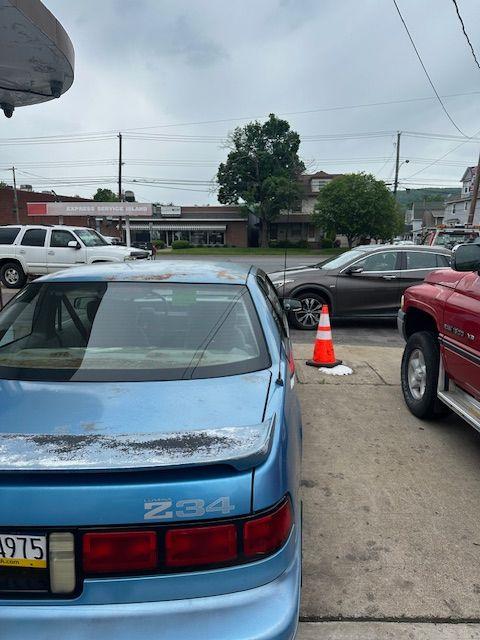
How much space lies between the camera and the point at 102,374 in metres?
2.15

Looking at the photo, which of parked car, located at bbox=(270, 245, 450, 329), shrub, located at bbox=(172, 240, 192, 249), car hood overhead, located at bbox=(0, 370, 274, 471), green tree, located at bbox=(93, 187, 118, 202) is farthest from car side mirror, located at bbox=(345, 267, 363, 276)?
green tree, located at bbox=(93, 187, 118, 202)

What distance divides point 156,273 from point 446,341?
2.44 meters

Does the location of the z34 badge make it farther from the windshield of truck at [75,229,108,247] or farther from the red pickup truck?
the windshield of truck at [75,229,108,247]

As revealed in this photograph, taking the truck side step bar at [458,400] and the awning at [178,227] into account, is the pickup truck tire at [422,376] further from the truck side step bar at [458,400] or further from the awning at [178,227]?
the awning at [178,227]

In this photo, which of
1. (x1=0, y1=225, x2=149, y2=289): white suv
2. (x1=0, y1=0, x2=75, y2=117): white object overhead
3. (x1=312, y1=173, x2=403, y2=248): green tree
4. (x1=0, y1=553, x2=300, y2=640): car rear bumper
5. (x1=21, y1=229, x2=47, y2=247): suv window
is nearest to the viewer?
(x1=0, y1=553, x2=300, y2=640): car rear bumper

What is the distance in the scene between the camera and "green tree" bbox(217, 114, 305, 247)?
47.3 metres

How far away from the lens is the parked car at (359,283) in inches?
340

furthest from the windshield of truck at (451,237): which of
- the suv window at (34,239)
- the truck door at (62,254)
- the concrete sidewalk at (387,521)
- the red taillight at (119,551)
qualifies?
the red taillight at (119,551)

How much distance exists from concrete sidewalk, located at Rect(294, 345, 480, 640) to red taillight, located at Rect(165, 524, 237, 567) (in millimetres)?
1034

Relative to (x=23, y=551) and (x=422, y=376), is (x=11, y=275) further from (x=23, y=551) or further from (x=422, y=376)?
(x=23, y=551)

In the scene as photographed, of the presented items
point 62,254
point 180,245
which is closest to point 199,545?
point 62,254

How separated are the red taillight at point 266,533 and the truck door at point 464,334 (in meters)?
2.38

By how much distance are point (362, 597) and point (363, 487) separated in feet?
3.43

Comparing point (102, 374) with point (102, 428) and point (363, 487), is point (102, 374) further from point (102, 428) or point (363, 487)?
point (363, 487)
